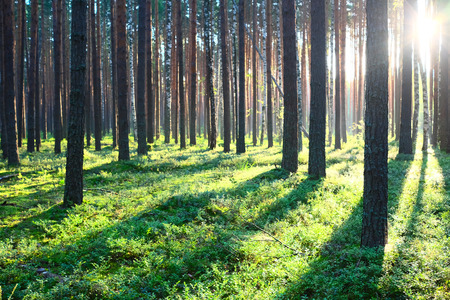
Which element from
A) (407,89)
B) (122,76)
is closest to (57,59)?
(122,76)

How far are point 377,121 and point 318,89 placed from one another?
17.7 ft

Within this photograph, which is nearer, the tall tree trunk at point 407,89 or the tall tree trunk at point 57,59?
the tall tree trunk at point 407,89

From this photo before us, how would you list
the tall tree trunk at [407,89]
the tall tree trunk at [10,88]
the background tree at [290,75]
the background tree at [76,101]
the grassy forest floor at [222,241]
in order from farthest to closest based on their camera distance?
1. the tall tree trunk at [407,89]
2. the tall tree trunk at [10,88]
3. the background tree at [290,75]
4. the background tree at [76,101]
5. the grassy forest floor at [222,241]

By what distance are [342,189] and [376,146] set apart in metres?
4.18

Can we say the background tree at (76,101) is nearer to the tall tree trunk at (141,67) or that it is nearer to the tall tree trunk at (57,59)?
the tall tree trunk at (141,67)

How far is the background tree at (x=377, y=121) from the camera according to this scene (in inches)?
193

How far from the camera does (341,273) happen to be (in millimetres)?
4477

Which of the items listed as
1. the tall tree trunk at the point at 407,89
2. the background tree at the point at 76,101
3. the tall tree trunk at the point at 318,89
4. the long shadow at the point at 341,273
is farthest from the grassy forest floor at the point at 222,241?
the tall tree trunk at the point at 407,89

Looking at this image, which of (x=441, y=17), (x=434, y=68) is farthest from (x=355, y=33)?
(x=441, y=17)

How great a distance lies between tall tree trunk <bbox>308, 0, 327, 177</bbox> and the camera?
32.7 feet

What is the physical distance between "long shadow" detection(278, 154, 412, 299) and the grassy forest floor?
18mm

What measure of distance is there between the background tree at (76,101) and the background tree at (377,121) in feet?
19.8

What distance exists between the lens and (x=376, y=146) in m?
4.93

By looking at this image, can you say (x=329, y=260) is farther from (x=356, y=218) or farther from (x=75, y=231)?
(x=75, y=231)
